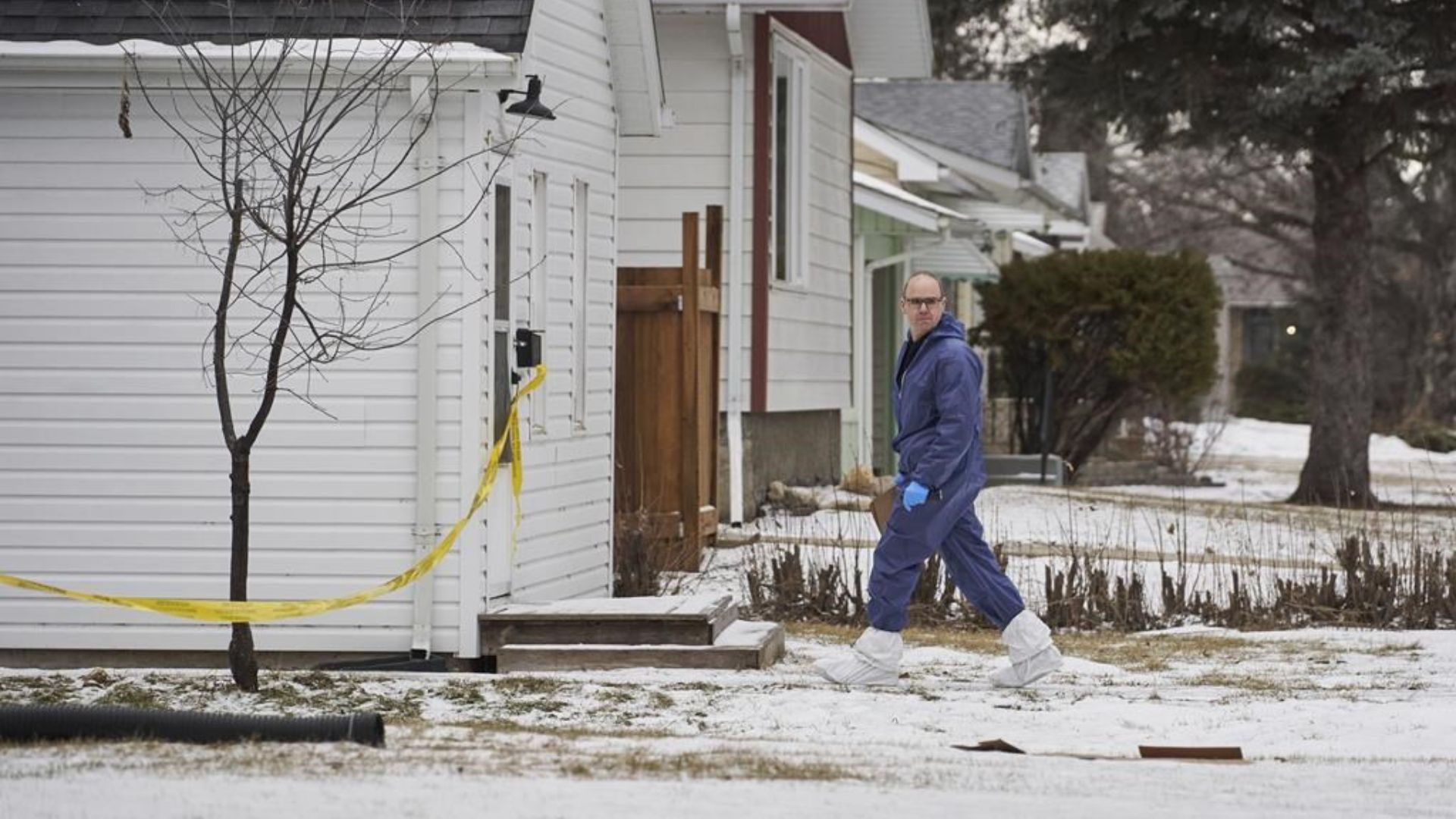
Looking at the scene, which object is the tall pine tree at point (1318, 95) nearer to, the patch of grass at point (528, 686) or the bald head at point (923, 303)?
the bald head at point (923, 303)

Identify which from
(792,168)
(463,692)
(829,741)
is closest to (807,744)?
(829,741)

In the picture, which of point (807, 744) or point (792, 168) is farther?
point (792, 168)

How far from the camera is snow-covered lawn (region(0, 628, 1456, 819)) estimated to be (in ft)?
22.3

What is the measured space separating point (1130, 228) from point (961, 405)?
53.8 meters

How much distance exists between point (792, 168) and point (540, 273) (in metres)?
8.01

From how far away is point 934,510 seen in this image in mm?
10219

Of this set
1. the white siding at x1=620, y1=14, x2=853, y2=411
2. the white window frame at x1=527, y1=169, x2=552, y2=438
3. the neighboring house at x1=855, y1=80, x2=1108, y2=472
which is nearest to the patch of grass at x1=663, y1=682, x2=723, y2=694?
the white window frame at x1=527, y1=169, x2=552, y2=438

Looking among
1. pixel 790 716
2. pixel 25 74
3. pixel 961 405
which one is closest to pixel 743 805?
pixel 790 716

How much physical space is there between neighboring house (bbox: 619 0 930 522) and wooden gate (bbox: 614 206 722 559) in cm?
288

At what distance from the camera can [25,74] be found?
35.1ft

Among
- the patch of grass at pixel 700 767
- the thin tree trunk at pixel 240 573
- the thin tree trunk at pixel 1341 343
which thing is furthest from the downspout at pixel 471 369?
the thin tree trunk at pixel 1341 343

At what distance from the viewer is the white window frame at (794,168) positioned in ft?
64.0

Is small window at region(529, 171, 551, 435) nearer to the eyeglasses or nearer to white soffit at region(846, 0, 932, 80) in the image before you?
the eyeglasses

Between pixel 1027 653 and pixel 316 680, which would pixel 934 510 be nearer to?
pixel 1027 653
